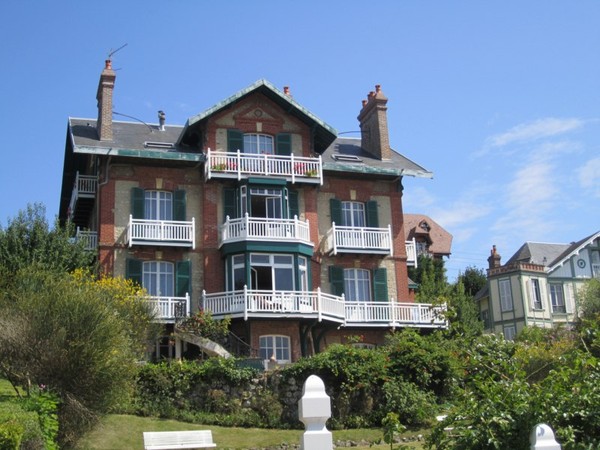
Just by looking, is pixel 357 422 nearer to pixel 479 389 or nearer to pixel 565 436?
pixel 479 389

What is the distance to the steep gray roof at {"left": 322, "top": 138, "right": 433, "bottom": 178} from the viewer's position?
30.7 meters

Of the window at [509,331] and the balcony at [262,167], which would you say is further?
the window at [509,331]

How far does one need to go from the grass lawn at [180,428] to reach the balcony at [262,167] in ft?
36.8

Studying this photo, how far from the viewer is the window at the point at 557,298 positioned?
47.8 meters

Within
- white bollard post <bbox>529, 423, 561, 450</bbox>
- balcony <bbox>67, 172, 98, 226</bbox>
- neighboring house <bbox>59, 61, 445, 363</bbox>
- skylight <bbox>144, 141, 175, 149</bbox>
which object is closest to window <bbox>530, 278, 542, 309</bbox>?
neighboring house <bbox>59, 61, 445, 363</bbox>

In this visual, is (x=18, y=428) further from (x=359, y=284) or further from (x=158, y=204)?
(x=359, y=284)

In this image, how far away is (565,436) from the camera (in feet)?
29.3

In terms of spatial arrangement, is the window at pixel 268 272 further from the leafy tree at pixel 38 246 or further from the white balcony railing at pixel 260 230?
the leafy tree at pixel 38 246

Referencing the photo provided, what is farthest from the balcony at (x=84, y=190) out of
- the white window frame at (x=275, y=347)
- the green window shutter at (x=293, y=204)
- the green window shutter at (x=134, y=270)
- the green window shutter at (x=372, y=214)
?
the green window shutter at (x=372, y=214)

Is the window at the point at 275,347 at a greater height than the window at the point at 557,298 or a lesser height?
lesser

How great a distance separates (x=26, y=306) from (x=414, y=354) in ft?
36.1

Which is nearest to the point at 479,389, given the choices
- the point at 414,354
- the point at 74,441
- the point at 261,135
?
the point at 74,441

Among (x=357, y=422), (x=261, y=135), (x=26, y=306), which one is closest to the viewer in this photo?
(x=26, y=306)

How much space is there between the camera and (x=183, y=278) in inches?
1117
